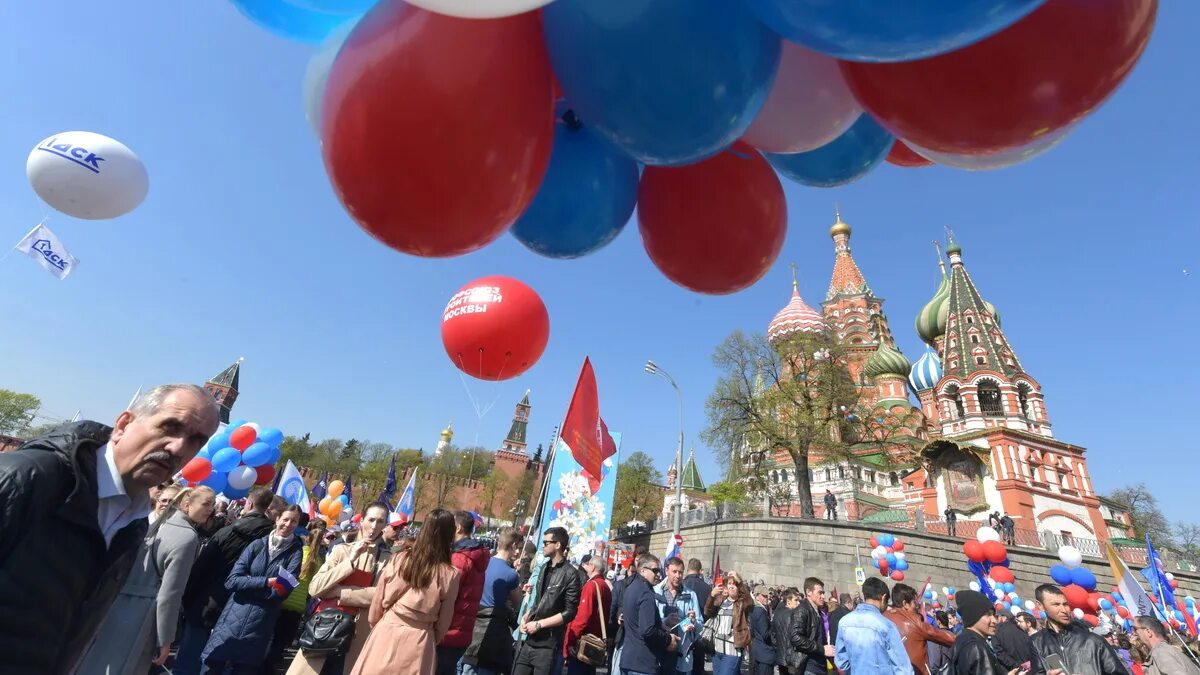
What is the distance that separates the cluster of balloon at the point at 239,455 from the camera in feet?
29.6

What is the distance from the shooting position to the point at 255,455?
937cm

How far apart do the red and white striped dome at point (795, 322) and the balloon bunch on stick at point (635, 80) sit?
2420cm

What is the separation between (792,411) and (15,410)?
3034 inches

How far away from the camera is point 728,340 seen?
93.1 feet

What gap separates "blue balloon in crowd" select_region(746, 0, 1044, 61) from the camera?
111 cm

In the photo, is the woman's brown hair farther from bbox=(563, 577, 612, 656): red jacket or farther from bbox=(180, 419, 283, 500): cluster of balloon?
bbox=(180, 419, 283, 500): cluster of balloon

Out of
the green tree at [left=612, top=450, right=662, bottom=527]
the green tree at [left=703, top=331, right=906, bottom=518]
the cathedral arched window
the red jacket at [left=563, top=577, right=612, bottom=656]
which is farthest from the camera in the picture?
the green tree at [left=612, top=450, right=662, bottom=527]

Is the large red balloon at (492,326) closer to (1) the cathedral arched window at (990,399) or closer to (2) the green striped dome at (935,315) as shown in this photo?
(1) the cathedral arched window at (990,399)

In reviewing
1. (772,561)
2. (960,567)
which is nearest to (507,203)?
(772,561)

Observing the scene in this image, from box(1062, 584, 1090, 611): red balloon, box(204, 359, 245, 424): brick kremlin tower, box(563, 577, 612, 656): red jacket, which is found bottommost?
box(563, 577, 612, 656): red jacket

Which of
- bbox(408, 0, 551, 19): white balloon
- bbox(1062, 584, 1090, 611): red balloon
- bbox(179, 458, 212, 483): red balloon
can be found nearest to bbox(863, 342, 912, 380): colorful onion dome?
bbox(1062, 584, 1090, 611): red balloon

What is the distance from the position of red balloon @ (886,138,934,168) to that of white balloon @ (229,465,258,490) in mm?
10584

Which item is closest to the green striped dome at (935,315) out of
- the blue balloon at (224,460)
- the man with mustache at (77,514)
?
the blue balloon at (224,460)

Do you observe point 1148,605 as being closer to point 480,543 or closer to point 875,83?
point 480,543
